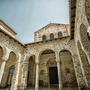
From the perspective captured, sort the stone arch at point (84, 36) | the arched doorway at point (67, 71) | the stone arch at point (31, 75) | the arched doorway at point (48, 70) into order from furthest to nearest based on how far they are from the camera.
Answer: the stone arch at point (31, 75)
the arched doorway at point (48, 70)
the arched doorway at point (67, 71)
the stone arch at point (84, 36)

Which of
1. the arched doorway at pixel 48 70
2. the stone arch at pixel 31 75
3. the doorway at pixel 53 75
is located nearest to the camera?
the arched doorway at pixel 48 70

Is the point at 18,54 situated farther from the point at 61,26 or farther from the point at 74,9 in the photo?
the point at 61,26

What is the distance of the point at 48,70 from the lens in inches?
423

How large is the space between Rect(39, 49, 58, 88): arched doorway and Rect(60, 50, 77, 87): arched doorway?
129 cm

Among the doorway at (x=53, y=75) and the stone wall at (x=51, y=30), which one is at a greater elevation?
the stone wall at (x=51, y=30)

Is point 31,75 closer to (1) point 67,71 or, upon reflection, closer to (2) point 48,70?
(2) point 48,70

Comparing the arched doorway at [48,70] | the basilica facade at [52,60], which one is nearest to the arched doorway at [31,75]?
the basilica facade at [52,60]

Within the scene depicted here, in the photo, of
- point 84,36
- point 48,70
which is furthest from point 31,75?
point 84,36

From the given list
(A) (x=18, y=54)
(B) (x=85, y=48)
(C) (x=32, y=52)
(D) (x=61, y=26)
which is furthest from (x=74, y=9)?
(D) (x=61, y=26)

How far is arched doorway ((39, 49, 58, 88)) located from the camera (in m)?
10.1

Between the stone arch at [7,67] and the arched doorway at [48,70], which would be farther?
the arched doorway at [48,70]

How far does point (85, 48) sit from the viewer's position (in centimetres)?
527

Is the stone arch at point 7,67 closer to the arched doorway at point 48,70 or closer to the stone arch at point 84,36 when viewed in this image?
the arched doorway at point 48,70

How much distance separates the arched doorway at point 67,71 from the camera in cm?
917
